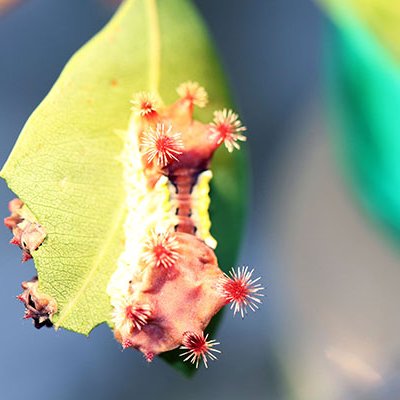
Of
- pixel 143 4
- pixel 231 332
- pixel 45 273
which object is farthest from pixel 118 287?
pixel 231 332

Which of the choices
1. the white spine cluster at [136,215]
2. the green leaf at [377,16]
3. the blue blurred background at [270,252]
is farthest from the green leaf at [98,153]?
the blue blurred background at [270,252]

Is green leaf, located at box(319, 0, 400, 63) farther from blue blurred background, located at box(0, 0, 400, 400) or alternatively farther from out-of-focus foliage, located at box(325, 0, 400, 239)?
blue blurred background, located at box(0, 0, 400, 400)

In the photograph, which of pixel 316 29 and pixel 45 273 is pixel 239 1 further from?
pixel 45 273

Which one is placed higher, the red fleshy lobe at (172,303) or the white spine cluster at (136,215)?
the white spine cluster at (136,215)

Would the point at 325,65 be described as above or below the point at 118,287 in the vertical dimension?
above

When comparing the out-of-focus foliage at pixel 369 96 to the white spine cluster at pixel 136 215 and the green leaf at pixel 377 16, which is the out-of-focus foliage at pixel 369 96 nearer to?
the green leaf at pixel 377 16

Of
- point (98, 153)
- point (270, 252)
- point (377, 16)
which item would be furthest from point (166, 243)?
point (270, 252)

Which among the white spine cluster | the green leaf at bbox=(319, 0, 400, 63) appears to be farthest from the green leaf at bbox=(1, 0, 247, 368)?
the green leaf at bbox=(319, 0, 400, 63)
